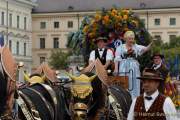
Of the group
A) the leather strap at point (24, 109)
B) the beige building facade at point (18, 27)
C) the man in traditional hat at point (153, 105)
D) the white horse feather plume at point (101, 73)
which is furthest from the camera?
the beige building facade at point (18, 27)

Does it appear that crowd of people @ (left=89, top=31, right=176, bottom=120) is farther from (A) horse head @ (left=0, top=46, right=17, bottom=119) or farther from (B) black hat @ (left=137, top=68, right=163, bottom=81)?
(A) horse head @ (left=0, top=46, right=17, bottom=119)

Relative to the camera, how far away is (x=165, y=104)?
5.86 meters

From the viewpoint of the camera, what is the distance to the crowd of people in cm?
586

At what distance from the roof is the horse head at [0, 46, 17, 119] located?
3011 inches

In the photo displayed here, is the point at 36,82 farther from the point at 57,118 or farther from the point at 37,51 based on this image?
the point at 37,51

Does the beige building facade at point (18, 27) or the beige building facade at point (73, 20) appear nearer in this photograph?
the beige building facade at point (18, 27)

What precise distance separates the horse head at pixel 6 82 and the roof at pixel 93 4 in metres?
76.5

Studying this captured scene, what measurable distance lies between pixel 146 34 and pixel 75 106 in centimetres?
538

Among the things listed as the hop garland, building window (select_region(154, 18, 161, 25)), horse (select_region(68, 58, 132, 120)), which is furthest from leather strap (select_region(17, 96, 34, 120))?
building window (select_region(154, 18, 161, 25))

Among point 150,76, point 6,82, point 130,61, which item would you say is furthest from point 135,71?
point 6,82

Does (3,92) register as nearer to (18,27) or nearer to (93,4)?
(93,4)

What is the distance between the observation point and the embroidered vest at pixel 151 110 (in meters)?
5.84

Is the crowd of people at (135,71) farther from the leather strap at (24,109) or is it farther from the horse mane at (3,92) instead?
the horse mane at (3,92)

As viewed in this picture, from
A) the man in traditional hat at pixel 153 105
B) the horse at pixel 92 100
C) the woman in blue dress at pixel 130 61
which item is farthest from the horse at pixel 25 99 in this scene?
the woman in blue dress at pixel 130 61
